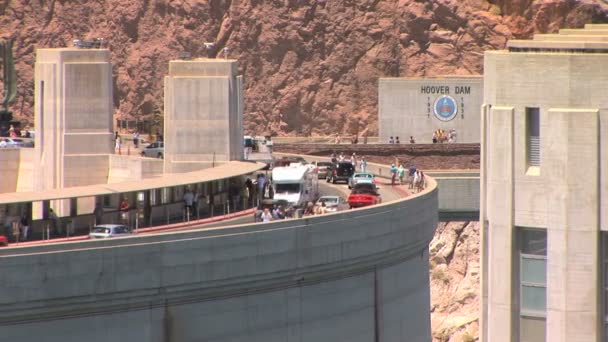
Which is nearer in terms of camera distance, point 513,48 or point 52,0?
point 513,48

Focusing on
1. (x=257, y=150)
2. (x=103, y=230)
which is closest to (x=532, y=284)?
(x=103, y=230)

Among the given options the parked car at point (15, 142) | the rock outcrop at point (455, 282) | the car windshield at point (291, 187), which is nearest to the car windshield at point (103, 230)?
the car windshield at point (291, 187)

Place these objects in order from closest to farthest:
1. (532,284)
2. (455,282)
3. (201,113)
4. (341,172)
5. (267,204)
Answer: (532,284) → (267,204) → (201,113) → (341,172) → (455,282)

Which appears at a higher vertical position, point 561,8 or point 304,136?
point 561,8

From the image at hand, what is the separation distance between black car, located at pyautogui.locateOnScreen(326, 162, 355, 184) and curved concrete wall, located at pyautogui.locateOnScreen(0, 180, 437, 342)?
14.3m

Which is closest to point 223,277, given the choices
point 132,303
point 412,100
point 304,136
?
point 132,303

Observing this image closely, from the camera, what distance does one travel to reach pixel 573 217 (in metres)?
27.7

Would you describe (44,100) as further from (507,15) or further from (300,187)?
(507,15)

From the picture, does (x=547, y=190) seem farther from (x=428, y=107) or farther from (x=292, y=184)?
(x=428, y=107)

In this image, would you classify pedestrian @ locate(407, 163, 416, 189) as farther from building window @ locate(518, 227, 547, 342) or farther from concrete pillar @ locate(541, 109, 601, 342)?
concrete pillar @ locate(541, 109, 601, 342)

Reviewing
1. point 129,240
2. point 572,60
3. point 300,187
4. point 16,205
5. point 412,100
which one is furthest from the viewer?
point 412,100

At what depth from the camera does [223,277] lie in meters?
48.5

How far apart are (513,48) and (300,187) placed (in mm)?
33417

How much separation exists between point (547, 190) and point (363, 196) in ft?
114
